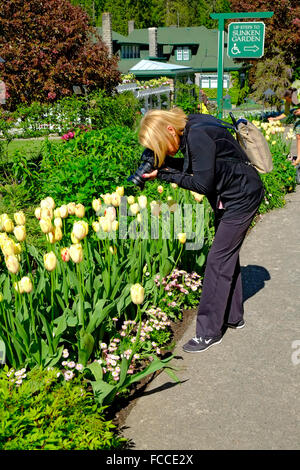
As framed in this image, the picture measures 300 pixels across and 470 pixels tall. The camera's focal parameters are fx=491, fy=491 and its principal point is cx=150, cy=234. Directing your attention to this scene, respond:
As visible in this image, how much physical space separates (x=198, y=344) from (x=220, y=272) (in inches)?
20.9

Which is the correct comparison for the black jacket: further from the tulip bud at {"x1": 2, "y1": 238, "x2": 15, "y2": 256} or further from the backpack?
the tulip bud at {"x1": 2, "y1": 238, "x2": 15, "y2": 256}

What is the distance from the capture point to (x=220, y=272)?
3363 mm

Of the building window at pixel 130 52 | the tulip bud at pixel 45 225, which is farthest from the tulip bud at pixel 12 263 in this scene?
the building window at pixel 130 52

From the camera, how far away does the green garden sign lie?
10844mm

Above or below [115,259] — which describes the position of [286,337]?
below

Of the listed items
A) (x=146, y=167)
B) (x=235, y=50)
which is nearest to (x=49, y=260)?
(x=146, y=167)

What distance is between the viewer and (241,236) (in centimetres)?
333

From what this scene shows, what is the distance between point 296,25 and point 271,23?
3.45 ft

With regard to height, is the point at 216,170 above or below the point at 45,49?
below

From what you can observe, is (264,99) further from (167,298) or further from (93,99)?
(167,298)

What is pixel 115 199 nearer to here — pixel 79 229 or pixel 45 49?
pixel 79 229
